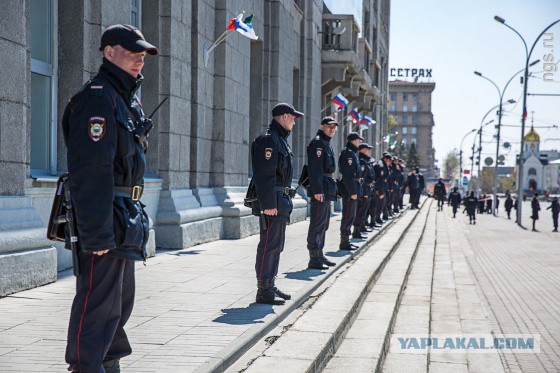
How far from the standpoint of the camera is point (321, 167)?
29.7 ft

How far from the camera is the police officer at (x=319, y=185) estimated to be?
29.5ft

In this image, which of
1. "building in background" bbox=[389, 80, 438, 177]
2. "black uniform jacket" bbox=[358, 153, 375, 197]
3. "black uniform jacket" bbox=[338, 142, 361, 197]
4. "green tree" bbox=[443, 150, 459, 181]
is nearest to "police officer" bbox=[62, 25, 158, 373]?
"black uniform jacket" bbox=[338, 142, 361, 197]

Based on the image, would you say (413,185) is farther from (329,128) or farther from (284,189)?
(284,189)

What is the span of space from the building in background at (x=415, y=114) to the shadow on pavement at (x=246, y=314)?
138 metres

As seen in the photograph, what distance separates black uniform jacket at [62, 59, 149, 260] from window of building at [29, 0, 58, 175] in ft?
16.5

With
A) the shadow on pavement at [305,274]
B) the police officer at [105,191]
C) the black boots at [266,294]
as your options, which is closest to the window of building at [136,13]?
the shadow on pavement at [305,274]

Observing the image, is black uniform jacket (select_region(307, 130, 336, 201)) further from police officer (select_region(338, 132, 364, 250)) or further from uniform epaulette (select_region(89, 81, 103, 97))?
uniform epaulette (select_region(89, 81, 103, 97))

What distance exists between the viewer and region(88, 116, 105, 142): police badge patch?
3465 mm

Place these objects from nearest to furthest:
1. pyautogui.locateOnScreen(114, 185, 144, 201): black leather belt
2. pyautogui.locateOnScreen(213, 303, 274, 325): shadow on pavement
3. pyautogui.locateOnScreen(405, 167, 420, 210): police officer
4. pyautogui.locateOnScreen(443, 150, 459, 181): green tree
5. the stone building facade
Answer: pyautogui.locateOnScreen(114, 185, 144, 201): black leather belt < pyautogui.locateOnScreen(213, 303, 274, 325): shadow on pavement < the stone building facade < pyautogui.locateOnScreen(405, 167, 420, 210): police officer < pyautogui.locateOnScreen(443, 150, 459, 181): green tree

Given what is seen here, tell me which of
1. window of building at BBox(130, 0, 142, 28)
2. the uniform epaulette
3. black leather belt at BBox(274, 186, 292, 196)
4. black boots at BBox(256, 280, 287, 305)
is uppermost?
window of building at BBox(130, 0, 142, 28)

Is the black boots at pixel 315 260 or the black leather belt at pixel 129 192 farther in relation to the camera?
the black boots at pixel 315 260

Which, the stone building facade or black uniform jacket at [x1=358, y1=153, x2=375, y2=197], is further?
black uniform jacket at [x1=358, y1=153, x2=375, y2=197]

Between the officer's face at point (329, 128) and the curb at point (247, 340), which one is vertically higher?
the officer's face at point (329, 128)

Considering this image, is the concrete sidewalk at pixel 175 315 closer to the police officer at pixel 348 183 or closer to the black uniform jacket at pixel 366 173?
the police officer at pixel 348 183
